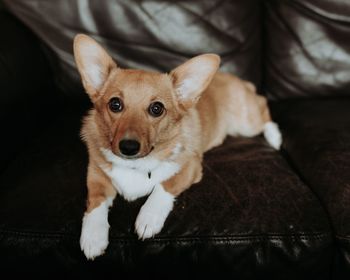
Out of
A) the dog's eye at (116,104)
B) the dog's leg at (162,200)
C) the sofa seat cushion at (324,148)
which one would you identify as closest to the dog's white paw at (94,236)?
the dog's leg at (162,200)

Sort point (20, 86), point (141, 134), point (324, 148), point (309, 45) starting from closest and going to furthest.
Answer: point (141, 134)
point (324, 148)
point (20, 86)
point (309, 45)

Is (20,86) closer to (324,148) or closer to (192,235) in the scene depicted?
(192,235)

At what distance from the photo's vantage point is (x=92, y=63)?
1473 mm

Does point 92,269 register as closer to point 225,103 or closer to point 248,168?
point 248,168

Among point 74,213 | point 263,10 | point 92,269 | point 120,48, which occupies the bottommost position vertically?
point 92,269

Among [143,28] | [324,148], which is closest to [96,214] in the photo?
[324,148]

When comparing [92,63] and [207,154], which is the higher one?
[92,63]

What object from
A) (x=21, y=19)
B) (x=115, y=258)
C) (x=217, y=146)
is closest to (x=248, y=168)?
(x=217, y=146)

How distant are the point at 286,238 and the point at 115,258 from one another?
52 centimetres

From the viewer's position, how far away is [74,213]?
50.9 inches

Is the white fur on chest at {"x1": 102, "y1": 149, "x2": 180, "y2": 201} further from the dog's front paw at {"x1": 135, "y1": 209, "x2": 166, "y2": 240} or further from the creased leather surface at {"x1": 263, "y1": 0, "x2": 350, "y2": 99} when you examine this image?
the creased leather surface at {"x1": 263, "y1": 0, "x2": 350, "y2": 99}

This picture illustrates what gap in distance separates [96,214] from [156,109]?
1.41 ft

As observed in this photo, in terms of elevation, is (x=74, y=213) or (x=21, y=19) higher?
(x=21, y=19)

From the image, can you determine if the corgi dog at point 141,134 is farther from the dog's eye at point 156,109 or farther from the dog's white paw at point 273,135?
the dog's white paw at point 273,135
